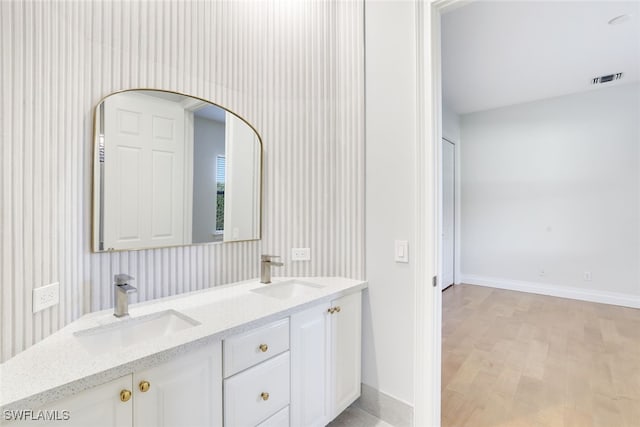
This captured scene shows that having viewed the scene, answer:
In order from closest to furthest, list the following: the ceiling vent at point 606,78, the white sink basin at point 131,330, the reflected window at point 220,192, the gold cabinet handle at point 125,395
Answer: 1. the gold cabinet handle at point 125,395
2. the white sink basin at point 131,330
3. the reflected window at point 220,192
4. the ceiling vent at point 606,78

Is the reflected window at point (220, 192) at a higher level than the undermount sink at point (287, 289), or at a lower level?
higher

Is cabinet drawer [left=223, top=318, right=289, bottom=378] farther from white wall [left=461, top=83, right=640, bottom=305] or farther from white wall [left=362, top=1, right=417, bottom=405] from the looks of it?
white wall [left=461, top=83, right=640, bottom=305]

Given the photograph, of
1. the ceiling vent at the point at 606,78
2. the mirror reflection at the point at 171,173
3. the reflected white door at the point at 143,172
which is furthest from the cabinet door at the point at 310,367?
the ceiling vent at the point at 606,78

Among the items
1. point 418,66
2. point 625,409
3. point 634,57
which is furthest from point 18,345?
point 634,57

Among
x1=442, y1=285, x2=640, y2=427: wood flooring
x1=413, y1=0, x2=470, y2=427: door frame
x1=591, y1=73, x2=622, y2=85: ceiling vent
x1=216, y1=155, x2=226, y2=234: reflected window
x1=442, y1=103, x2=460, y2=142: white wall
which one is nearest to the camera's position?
x1=413, y1=0, x2=470, y2=427: door frame

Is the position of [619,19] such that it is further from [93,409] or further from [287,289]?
[93,409]

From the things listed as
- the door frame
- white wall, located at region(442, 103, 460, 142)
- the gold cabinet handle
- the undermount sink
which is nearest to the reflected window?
the undermount sink

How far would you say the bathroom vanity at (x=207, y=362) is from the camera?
0.85 meters

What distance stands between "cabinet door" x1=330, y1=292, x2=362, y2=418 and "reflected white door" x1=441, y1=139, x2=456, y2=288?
3169 millimetres

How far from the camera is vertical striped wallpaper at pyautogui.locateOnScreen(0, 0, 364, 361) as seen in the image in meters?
0.99

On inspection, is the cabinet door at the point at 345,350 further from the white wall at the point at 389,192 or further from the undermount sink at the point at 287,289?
the undermount sink at the point at 287,289

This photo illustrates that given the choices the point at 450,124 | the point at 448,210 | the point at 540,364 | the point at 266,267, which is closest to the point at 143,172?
the point at 266,267

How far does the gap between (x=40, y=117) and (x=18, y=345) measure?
0.77m

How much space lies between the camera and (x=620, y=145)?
12.6 feet
